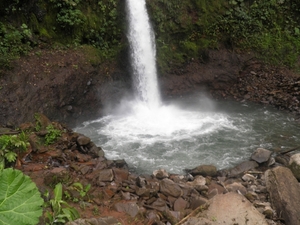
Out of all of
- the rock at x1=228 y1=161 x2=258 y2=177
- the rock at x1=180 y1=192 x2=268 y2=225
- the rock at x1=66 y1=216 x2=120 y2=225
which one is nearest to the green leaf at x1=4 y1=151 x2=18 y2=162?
the rock at x1=66 y1=216 x2=120 y2=225

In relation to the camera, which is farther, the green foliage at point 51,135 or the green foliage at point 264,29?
the green foliage at point 264,29

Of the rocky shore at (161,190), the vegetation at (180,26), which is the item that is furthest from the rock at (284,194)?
the vegetation at (180,26)

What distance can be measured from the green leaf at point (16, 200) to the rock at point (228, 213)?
321 centimetres

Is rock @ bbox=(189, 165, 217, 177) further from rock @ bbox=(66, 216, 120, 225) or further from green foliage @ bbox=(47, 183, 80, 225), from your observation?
green foliage @ bbox=(47, 183, 80, 225)

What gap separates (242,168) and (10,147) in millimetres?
5600

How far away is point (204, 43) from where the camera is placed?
13.9 metres

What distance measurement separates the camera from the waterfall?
12.3 meters

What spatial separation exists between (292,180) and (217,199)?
191 centimetres

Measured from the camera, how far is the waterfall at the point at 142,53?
12.3 metres

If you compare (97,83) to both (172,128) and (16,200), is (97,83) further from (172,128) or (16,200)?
(16,200)

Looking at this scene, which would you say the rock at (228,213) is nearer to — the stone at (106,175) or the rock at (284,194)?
the rock at (284,194)

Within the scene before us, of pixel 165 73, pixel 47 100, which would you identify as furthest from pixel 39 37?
pixel 165 73

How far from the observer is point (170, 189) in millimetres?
5715

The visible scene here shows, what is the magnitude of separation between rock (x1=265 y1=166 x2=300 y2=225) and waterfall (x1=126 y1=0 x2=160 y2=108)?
7.21 metres
